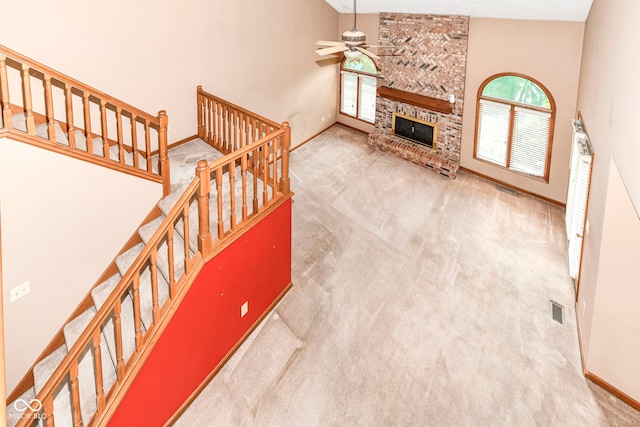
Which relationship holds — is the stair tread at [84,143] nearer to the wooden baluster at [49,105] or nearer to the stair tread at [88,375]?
the wooden baluster at [49,105]

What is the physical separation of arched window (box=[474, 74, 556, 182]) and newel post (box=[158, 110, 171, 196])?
6.12 metres

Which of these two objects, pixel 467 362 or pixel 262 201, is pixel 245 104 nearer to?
pixel 262 201

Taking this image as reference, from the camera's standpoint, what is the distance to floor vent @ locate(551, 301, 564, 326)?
214 inches

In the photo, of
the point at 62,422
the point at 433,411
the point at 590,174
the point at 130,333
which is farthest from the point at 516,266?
the point at 62,422

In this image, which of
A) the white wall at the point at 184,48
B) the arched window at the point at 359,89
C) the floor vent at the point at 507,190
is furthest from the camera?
the arched window at the point at 359,89

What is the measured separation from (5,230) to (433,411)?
4.35 m

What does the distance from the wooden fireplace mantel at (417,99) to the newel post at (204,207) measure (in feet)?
21.8

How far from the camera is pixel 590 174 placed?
532 centimetres

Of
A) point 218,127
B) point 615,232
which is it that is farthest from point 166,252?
point 615,232

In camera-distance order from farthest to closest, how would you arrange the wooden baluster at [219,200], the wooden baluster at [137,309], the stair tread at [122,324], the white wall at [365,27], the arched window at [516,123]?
the white wall at [365,27] → the arched window at [516,123] → the wooden baluster at [219,200] → the stair tread at [122,324] → the wooden baluster at [137,309]

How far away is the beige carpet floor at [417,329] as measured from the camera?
168 inches

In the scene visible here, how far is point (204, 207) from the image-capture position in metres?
3.94

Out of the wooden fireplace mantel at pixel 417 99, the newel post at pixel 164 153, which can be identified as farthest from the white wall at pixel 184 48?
the wooden fireplace mantel at pixel 417 99

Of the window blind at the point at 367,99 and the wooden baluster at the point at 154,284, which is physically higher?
the window blind at the point at 367,99
